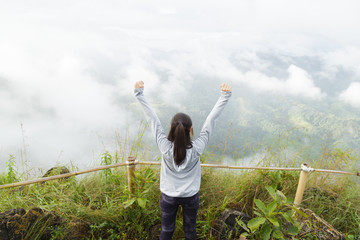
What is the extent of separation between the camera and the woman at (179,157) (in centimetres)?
193

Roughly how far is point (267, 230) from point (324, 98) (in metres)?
144

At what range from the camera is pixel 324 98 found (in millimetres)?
125500

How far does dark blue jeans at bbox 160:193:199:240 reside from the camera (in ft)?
6.86

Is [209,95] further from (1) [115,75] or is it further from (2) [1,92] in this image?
(2) [1,92]

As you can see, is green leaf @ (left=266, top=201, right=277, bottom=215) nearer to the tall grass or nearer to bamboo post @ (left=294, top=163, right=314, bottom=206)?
the tall grass

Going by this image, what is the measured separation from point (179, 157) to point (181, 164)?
0.31 feet

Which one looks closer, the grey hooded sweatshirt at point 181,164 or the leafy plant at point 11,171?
the grey hooded sweatshirt at point 181,164

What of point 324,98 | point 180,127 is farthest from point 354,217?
point 324,98

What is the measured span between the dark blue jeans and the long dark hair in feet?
1.18

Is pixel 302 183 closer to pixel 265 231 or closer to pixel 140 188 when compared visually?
pixel 265 231

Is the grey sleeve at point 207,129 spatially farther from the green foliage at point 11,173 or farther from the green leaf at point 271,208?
the green foliage at point 11,173

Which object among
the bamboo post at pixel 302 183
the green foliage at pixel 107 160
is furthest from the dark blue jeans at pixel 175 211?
the bamboo post at pixel 302 183

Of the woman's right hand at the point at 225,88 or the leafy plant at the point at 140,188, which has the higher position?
the woman's right hand at the point at 225,88

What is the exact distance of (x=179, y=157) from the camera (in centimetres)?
192
